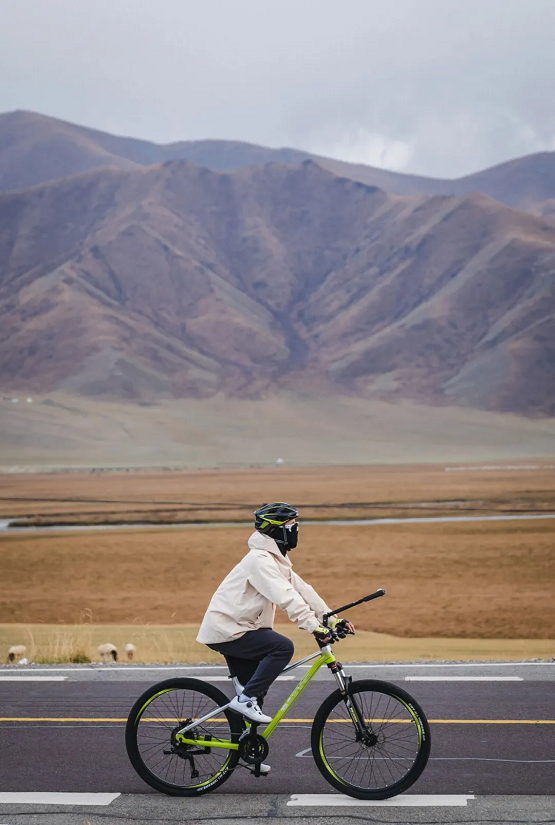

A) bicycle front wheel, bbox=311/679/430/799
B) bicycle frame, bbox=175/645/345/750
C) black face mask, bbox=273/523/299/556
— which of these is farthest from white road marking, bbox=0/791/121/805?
black face mask, bbox=273/523/299/556

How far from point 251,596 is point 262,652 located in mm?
365

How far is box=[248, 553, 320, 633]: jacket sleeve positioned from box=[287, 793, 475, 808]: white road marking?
3.75 feet

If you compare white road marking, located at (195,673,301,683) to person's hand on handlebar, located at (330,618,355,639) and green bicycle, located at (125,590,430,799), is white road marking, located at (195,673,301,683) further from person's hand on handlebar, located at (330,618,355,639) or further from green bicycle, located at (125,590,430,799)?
person's hand on handlebar, located at (330,618,355,639)

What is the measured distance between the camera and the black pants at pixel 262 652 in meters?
6.62

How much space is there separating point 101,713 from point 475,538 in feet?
111

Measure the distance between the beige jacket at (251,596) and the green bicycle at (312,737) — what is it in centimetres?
37

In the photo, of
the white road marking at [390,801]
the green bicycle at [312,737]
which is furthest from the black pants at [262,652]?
the white road marking at [390,801]

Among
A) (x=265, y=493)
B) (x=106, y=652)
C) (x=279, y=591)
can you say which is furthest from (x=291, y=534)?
(x=265, y=493)

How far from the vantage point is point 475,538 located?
41.5 meters

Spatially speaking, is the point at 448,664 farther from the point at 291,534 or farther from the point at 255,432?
the point at 255,432

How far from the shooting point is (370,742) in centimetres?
662

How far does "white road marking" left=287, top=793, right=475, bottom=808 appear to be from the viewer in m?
6.55

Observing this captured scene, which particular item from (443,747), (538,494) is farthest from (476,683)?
(538,494)

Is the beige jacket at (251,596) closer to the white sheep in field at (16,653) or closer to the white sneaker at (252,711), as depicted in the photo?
the white sneaker at (252,711)
